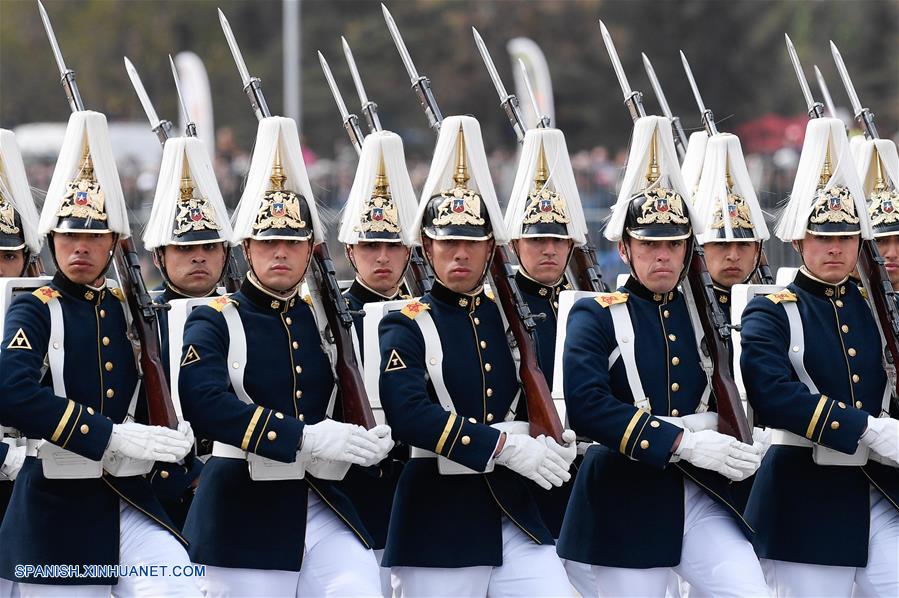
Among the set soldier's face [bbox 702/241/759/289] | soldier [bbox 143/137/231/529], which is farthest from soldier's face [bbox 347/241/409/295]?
soldier's face [bbox 702/241/759/289]

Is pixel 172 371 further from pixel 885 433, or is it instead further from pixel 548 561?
pixel 885 433

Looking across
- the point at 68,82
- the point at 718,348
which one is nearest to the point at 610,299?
the point at 718,348

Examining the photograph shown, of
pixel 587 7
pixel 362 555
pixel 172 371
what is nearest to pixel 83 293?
pixel 172 371

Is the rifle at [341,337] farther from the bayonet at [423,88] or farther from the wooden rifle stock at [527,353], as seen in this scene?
the bayonet at [423,88]

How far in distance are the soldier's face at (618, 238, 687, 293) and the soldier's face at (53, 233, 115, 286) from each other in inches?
97.1

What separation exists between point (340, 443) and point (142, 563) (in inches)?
40.9

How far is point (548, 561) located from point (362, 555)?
84 cm

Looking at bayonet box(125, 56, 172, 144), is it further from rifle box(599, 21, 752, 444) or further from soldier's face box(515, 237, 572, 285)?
rifle box(599, 21, 752, 444)

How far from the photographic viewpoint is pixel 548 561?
8.30 meters

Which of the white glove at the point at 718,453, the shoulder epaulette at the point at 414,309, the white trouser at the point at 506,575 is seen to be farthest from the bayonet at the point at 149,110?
the white glove at the point at 718,453

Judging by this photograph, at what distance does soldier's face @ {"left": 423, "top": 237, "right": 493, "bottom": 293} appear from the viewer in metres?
8.55

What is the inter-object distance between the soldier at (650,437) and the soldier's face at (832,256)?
718 mm

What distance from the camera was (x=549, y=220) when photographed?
9.97 m

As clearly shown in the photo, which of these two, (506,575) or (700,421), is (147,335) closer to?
(506,575)
